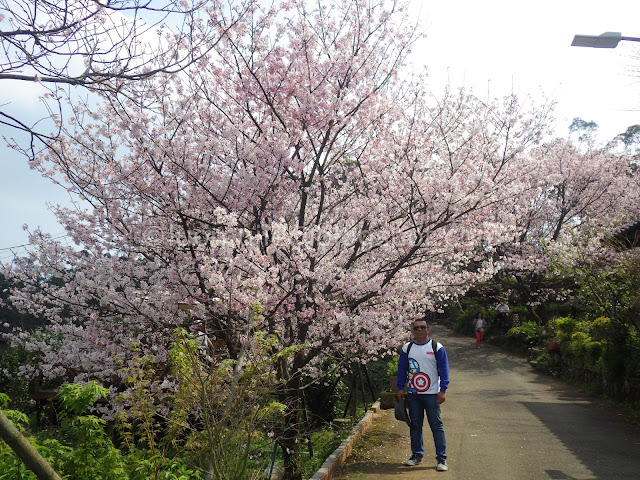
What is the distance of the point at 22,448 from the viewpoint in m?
2.83

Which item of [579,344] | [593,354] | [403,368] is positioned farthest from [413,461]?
[579,344]

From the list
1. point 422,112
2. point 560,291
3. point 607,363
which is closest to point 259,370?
point 422,112

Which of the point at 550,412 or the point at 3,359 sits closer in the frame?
the point at 550,412

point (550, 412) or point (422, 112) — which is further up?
point (422, 112)

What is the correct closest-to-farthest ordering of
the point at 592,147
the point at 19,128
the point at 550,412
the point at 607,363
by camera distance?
the point at 19,128 < the point at 550,412 < the point at 607,363 < the point at 592,147

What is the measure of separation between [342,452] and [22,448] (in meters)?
5.87

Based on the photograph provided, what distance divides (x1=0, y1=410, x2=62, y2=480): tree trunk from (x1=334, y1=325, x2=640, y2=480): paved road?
483cm

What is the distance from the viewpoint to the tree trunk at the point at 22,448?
2.72 m

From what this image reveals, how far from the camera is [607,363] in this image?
12.8m

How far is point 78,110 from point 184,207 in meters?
2.56

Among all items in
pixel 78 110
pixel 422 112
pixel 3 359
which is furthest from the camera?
pixel 3 359

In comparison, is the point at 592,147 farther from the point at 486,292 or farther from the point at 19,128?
the point at 19,128

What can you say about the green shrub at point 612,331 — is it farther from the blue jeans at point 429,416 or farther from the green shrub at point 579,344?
the blue jeans at point 429,416

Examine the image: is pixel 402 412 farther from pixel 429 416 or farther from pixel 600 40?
pixel 600 40
